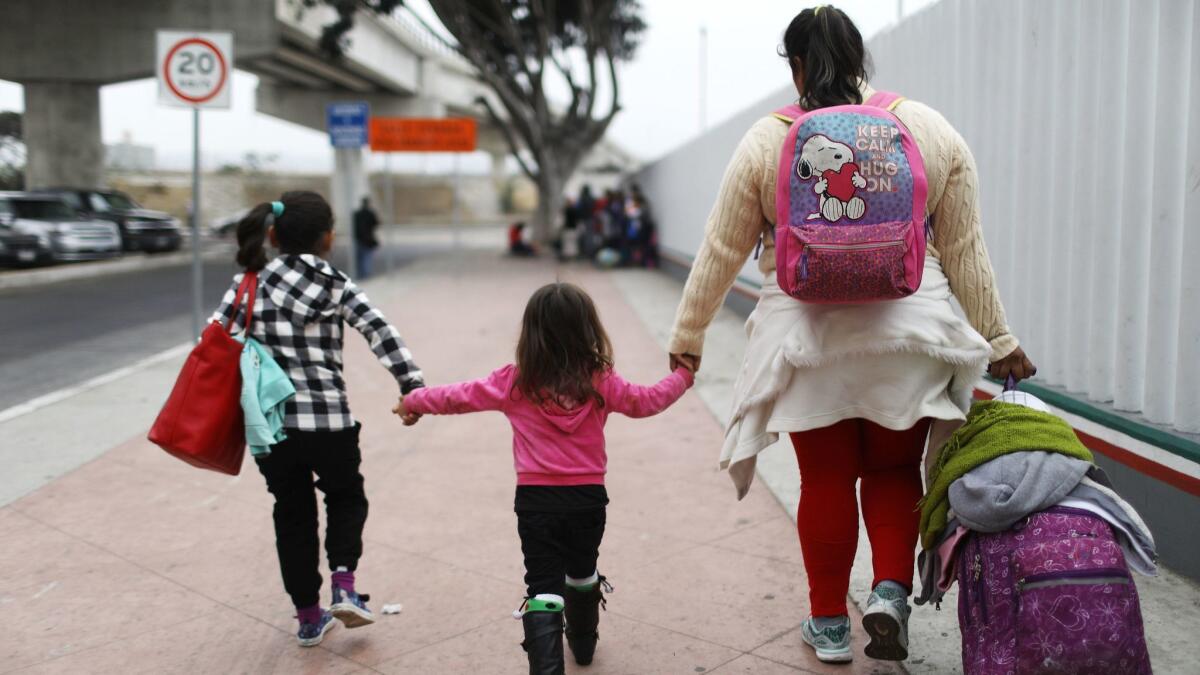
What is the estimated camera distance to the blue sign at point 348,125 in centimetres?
A: 1931

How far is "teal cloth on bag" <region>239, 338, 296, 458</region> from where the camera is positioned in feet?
11.7

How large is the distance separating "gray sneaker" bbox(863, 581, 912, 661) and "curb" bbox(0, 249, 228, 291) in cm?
1772

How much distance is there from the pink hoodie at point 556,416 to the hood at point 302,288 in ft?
1.94

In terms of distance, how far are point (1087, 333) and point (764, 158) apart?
2.25m

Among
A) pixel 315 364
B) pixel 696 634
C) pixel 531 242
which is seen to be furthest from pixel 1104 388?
pixel 531 242

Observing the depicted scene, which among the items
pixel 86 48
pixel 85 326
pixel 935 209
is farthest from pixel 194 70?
pixel 86 48

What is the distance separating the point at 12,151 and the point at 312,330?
28244 mm

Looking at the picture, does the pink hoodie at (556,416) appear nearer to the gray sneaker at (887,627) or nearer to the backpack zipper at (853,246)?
the backpack zipper at (853,246)

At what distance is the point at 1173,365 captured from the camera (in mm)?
4125

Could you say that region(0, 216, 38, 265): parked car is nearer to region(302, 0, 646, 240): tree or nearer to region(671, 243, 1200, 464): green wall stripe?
region(302, 0, 646, 240): tree

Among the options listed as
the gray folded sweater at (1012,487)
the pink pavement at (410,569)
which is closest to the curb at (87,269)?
the pink pavement at (410,569)

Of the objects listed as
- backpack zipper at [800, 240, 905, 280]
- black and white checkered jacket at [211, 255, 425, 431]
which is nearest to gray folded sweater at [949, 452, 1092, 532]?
backpack zipper at [800, 240, 905, 280]

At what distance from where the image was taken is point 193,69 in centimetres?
1012

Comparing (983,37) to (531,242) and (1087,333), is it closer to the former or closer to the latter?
(1087,333)
